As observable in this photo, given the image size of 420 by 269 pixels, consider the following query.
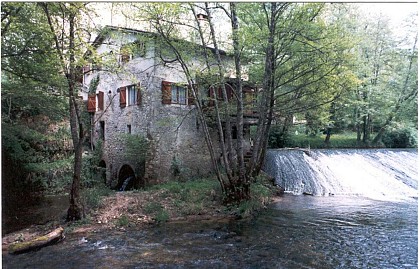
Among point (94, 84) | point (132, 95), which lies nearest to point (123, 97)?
point (132, 95)

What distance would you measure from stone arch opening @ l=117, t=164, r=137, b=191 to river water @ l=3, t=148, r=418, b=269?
17.8 feet

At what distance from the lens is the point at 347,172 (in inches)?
378

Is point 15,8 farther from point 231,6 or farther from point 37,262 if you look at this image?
point 231,6

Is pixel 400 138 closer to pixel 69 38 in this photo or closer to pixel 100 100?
pixel 100 100

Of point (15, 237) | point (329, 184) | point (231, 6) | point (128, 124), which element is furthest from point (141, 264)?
point (128, 124)

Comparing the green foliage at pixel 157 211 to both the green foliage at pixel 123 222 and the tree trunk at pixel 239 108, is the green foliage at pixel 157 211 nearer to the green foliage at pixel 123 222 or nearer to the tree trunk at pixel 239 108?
the green foliage at pixel 123 222

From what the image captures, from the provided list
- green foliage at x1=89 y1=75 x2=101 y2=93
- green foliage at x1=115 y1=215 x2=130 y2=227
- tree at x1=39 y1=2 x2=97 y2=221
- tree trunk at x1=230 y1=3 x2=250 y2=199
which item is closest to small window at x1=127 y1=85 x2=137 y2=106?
green foliage at x1=89 y1=75 x2=101 y2=93

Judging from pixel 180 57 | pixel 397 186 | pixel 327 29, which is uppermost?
pixel 327 29

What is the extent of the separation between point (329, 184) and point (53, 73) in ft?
24.5

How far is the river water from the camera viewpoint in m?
3.84

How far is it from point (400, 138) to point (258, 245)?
1114 cm

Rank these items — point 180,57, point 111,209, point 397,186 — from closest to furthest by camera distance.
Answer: point 111,209 → point 180,57 → point 397,186

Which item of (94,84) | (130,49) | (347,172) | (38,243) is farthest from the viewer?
(94,84)

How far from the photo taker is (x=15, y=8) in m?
4.12
